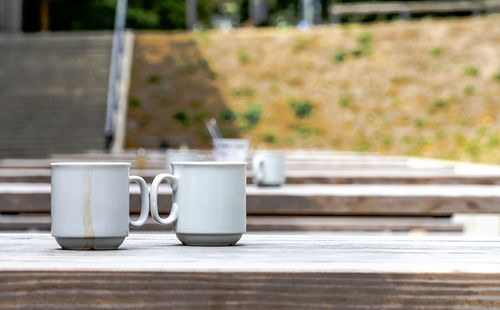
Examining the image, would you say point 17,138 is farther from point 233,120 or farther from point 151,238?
point 151,238

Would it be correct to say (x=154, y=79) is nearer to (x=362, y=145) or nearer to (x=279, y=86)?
(x=279, y=86)

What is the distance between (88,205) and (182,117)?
2250cm

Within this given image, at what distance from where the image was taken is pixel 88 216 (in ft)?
6.00

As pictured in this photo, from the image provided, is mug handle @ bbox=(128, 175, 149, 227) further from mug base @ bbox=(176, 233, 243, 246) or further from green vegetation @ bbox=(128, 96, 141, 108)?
green vegetation @ bbox=(128, 96, 141, 108)

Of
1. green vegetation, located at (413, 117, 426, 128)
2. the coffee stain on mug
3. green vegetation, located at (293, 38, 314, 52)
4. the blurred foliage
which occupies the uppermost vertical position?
the blurred foliage

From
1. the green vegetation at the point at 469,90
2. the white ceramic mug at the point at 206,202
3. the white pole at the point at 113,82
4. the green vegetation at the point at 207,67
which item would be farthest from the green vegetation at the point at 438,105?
the white ceramic mug at the point at 206,202

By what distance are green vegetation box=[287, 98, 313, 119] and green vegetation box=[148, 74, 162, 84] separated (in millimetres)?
3557

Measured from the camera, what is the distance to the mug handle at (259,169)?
4090 millimetres

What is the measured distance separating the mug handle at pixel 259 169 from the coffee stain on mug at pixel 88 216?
88.1 inches

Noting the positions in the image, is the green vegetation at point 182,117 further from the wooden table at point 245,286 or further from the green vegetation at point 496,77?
the wooden table at point 245,286

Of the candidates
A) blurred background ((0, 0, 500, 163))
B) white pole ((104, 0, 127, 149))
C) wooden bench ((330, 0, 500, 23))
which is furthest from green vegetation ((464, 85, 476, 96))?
white pole ((104, 0, 127, 149))

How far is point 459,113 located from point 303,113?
3.93 meters

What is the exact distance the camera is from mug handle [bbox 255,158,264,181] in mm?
4090

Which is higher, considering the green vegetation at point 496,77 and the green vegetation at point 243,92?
the green vegetation at point 496,77
